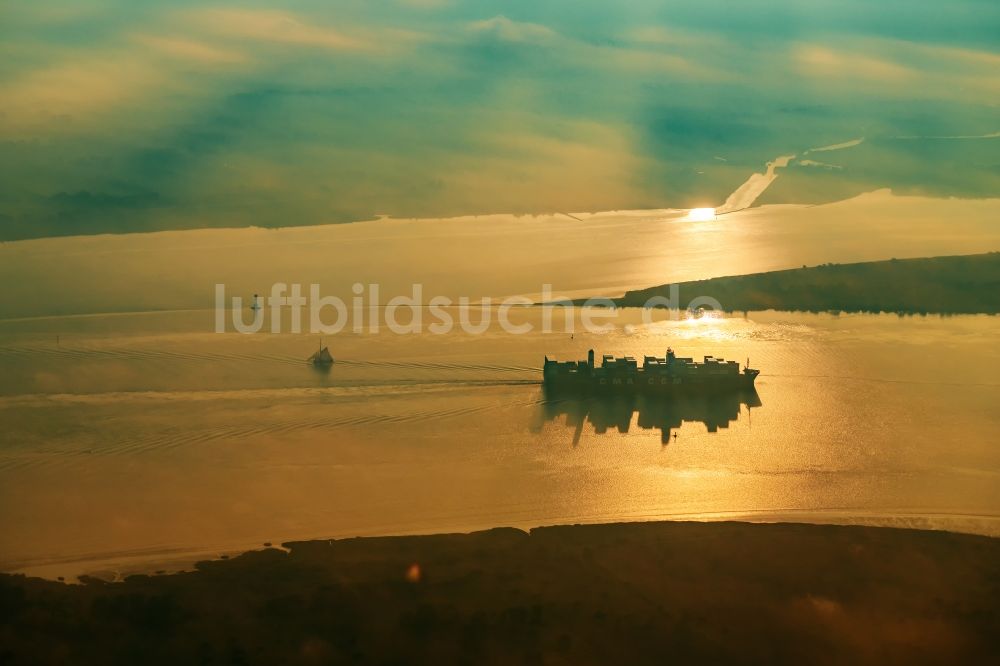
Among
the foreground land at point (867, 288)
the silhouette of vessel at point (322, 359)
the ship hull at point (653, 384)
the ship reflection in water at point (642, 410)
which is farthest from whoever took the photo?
the foreground land at point (867, 288)

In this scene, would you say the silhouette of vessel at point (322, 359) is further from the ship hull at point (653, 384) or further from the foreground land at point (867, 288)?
the foreground land at point (867, 288)

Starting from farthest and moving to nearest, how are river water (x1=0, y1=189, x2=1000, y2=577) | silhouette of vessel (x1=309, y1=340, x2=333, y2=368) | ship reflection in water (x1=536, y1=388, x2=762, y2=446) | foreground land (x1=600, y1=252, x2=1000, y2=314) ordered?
1. foreground land (x1=600, y1=252, x2=1000, y2=314)
2. silhouette of vessel (x1=309, y1=340, x2=333, y2=368)
3. ship reflection in water (x1=536, y1=388, x2=762, y2=446)
4. river water (x1=0, y1=189, x2=1000, y2=577)

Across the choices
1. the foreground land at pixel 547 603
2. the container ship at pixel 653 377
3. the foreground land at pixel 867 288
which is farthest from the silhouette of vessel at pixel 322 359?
the foreground land at pixel 867 288

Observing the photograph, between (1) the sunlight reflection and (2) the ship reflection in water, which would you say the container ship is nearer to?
(2) the ship reflection in water

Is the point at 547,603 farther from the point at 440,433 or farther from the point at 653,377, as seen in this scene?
the point at 653,377

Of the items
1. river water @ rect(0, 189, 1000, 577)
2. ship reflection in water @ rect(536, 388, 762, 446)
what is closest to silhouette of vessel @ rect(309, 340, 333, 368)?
river water @ rect(0, 189, 1000, 577)

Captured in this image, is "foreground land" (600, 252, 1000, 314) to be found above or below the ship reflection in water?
above
